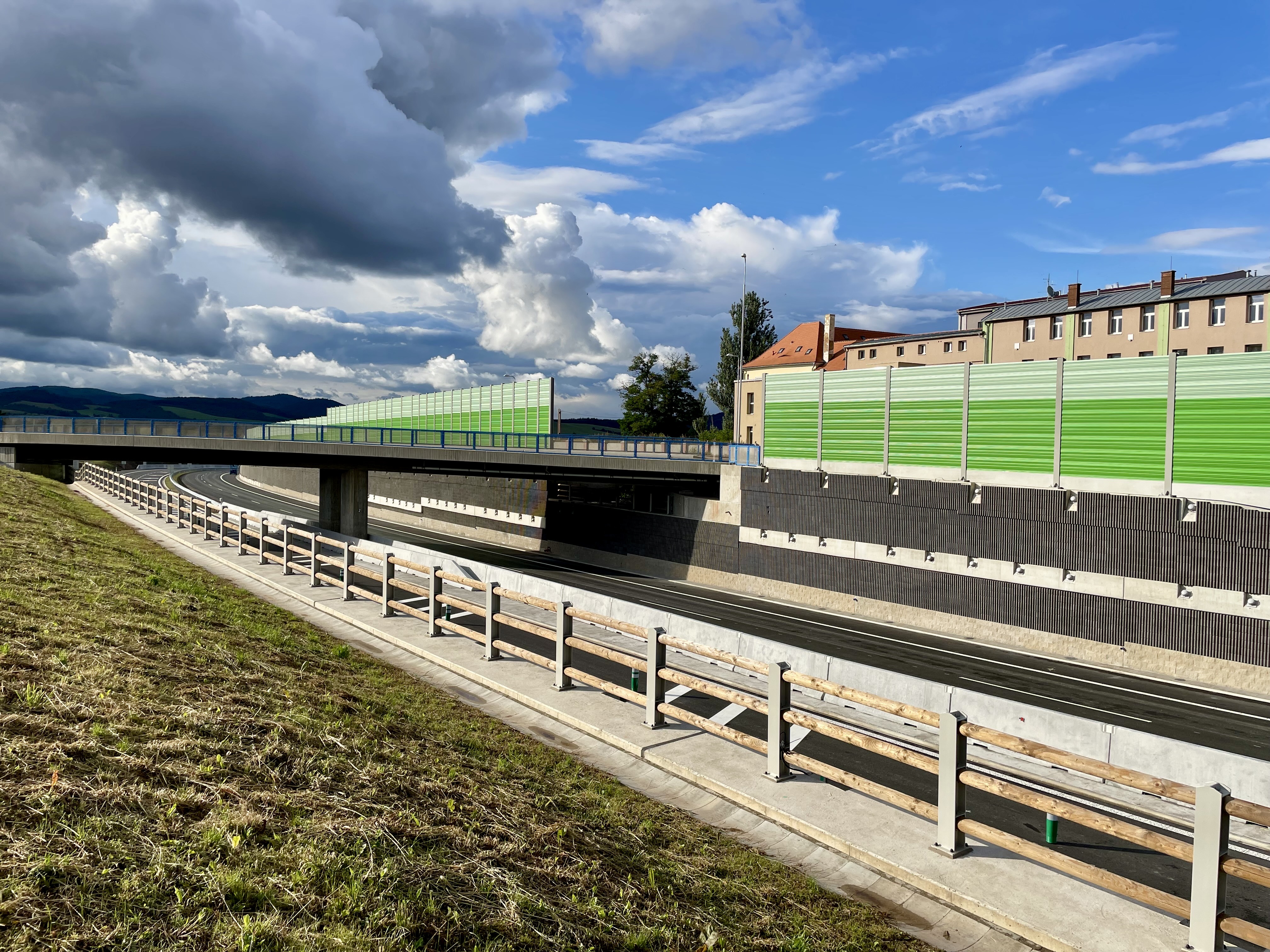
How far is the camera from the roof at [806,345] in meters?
91.9

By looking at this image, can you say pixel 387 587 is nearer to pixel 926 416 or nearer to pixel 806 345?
pixel 926 416

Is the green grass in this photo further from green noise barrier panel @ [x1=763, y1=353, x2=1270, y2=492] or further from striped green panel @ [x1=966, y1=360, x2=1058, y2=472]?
striped green panel @ [x1=966, y1=360, x2=1058, y2=472]

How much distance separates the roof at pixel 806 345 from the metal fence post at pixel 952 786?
8647 centimetres

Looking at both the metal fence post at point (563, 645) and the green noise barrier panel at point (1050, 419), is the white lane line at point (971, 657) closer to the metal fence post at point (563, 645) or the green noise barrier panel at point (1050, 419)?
the green noise barrier panel at point (1050, 419)

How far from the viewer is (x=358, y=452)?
41812 millimetres

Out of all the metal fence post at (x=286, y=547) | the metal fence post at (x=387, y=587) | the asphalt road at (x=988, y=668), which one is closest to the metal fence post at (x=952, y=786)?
the metal fence post at (x=387, y=587)

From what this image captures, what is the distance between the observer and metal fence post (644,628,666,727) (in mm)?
9297

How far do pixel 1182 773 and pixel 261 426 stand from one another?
4153 cm

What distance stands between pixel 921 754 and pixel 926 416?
1214 inches

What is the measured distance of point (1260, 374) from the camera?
26.8 m

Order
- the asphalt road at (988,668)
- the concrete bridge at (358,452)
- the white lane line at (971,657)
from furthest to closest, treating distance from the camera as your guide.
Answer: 1. the concrete bridge at (358,452)
2. the white lane line at (971,657)
3. the asphalt road at (988,668)

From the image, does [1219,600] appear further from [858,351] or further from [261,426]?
[858,351]

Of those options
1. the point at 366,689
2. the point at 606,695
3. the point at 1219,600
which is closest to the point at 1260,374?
the point at 1219,600

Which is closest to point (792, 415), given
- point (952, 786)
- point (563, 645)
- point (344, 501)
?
point (344, 501)
